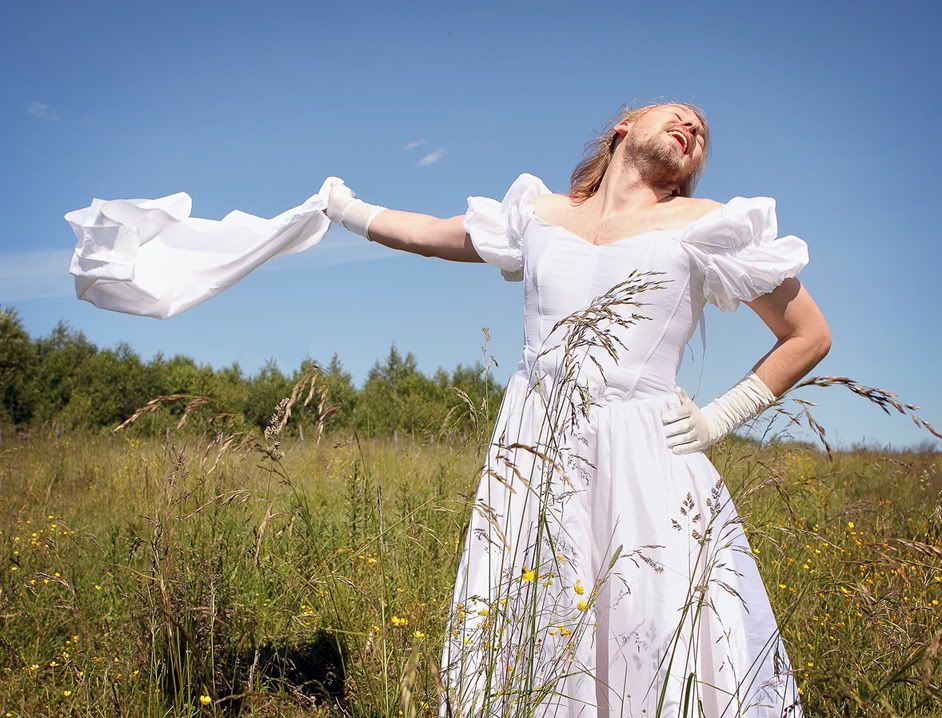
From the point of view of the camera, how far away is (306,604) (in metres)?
3.21

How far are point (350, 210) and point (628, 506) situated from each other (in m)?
1.62

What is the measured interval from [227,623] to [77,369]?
14001 millimetres

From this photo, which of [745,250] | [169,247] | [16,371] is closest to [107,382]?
[16,371]

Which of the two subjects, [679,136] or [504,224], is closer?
[679,136]

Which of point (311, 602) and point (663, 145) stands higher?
point (663, 145)

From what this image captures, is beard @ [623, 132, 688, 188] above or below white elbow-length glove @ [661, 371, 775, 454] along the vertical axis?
above

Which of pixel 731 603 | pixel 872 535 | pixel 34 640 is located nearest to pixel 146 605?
pixel 34 640

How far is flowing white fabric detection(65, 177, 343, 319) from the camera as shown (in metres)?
2.89

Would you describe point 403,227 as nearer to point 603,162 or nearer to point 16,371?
point 603,162

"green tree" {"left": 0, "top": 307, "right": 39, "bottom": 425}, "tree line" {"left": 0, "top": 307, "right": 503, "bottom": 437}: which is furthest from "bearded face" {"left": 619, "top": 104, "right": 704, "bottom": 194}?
"green tree" {"left": 0, "top": 307, "right": 39, "bottom": 425}

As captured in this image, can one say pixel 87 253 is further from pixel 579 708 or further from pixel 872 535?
pixel 872 535

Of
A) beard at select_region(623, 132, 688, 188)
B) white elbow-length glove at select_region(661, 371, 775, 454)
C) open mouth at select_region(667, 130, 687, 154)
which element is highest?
open mouth at select_region(667, 130, 687, 154)

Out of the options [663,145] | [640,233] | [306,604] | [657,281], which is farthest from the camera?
[306,604]

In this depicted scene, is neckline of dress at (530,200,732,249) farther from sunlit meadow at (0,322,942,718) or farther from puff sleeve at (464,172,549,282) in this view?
sunlit meadow at (0,322,942,718)
